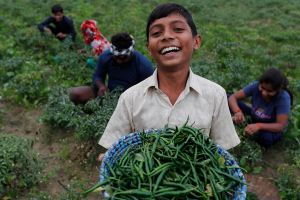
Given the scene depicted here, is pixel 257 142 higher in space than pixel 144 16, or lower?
lower

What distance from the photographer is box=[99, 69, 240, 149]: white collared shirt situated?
6.15 ft

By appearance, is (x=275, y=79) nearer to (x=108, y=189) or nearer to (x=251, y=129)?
(x=251, y=129)

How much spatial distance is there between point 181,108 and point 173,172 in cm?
60

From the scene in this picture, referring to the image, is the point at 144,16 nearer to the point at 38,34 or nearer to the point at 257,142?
the point at 38,34

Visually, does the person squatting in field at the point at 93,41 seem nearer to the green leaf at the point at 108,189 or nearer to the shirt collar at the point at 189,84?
the shirt collar at the point at 189,84

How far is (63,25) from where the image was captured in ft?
21.5

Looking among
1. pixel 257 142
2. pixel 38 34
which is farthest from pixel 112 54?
pixel 38 34

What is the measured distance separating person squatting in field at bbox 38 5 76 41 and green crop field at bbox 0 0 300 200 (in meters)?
0.23

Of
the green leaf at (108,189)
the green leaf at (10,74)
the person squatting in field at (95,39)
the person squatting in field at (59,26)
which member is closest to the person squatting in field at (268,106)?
the green leaf at (108,189)

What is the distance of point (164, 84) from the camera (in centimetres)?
189

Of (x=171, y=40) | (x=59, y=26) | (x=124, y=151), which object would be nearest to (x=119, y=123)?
(x=124, y=151)

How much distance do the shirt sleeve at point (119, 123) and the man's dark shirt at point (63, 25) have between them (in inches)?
204

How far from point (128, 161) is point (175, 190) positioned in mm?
362

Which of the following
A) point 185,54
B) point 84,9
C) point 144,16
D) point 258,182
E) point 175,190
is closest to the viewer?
point 175,190
